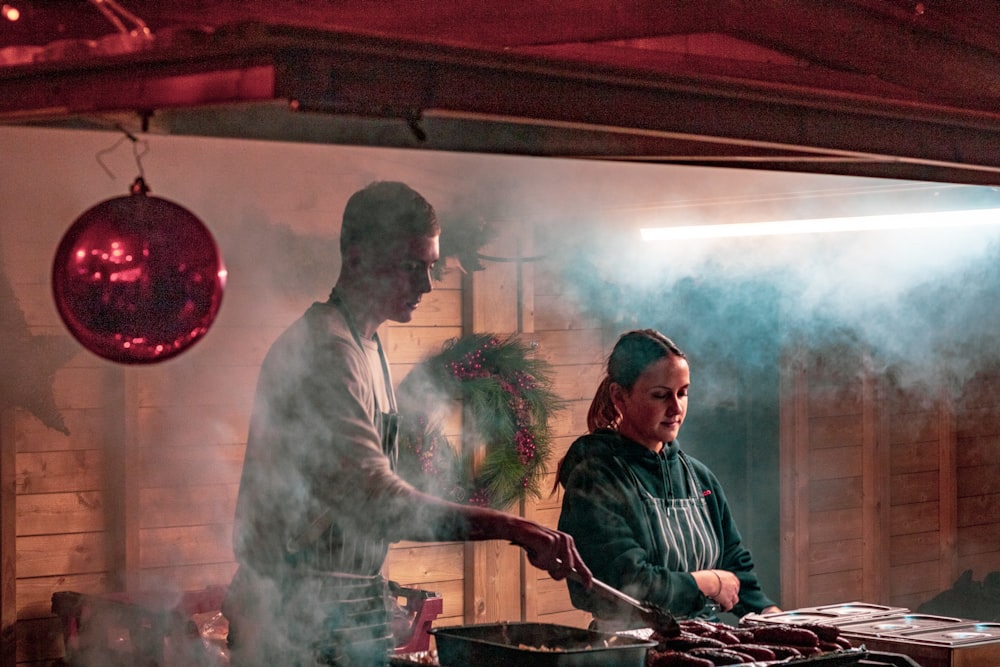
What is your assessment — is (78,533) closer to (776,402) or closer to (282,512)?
(282,512)

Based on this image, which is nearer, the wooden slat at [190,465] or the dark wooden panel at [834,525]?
the wooden slat at [190,465]

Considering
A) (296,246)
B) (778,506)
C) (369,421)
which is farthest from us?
(778,506)

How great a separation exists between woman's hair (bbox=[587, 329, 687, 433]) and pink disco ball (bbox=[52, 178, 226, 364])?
65.3 inches

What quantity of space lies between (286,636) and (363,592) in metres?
0.23

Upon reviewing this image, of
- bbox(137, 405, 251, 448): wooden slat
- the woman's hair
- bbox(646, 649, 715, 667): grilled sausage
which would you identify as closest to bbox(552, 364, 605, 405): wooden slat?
bbox(137, 405, 251, 448): wooden slat

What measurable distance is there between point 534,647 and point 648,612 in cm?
63

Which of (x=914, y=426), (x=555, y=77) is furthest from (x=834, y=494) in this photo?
(x=555, y=77)

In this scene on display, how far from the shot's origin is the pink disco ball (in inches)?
102

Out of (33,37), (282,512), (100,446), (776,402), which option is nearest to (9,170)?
(100,446)

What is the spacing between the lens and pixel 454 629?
288cm

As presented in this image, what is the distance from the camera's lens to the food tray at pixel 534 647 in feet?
8.63

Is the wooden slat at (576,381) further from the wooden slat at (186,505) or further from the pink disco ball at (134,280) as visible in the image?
the pink disco ball at (134,280)

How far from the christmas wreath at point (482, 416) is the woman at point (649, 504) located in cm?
151

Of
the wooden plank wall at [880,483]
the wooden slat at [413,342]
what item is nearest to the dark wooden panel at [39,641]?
the wooden slat at [413,342]
